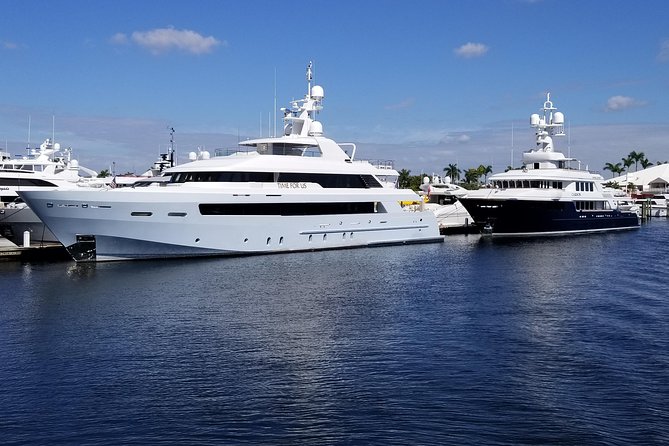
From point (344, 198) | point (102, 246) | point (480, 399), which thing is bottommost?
point (480, 399)

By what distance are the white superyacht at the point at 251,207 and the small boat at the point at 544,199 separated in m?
10.6

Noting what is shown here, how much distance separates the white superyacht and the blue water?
10.5 feet

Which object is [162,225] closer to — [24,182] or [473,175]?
[24,182]

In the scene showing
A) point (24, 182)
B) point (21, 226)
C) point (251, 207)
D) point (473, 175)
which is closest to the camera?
point (251, 207)

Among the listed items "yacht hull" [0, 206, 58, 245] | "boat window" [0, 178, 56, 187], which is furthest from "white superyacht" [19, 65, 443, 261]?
"boat window" [0, 178, 56, 187]

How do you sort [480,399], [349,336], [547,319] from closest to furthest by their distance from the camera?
[480,399]
[349,336]
[547,319]

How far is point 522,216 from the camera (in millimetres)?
57688

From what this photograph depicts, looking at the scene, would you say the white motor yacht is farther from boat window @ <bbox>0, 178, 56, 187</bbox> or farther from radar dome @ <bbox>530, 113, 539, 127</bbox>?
radar dome @ <bbox>530, 113, 539, 127</bbox>

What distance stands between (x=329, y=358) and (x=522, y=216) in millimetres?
42910

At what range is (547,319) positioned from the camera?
22922mm

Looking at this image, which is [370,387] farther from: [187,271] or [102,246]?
[102,246]

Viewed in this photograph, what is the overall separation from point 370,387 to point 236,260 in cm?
2230

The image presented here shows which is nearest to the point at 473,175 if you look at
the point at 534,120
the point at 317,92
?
the point at 534,120

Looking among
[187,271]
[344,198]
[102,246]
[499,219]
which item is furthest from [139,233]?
[499,219]
